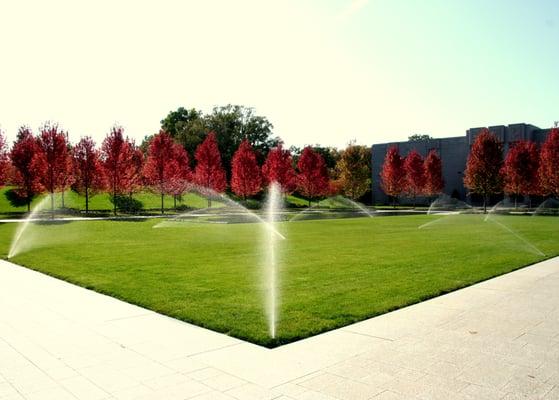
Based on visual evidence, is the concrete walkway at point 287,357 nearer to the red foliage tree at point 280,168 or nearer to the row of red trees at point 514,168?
the row of red trees at point 514,168

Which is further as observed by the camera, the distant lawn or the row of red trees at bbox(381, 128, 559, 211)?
the row of red trees at bbox(381, 128, 559, 211)

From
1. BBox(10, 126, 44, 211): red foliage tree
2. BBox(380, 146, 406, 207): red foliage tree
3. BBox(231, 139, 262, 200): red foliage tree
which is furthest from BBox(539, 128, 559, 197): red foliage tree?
BBox(10, 126, 44, 211): red foliage tree

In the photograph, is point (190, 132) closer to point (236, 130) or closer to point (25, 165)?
point (236, 130)

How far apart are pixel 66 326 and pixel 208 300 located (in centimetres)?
245

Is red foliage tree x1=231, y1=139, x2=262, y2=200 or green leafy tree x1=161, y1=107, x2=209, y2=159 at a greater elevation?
green leafy tree x1=161, y1=107, x2=209, y2=159

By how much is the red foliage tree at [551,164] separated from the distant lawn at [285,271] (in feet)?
92.8

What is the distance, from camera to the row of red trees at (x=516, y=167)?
4472cm

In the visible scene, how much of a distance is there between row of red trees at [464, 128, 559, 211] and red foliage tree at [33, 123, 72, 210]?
39860 millimetres

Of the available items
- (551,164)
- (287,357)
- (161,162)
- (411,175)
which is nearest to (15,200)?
→ (161,162)

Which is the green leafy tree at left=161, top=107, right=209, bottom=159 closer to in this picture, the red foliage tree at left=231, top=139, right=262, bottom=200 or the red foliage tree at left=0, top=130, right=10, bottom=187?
the red foliage tree at left=231, top=139, right=262, bottom=200

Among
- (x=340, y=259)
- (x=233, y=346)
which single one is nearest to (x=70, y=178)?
(x=340, y=259)

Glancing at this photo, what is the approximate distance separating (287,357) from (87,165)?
136 ft

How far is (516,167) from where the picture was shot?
4894cm

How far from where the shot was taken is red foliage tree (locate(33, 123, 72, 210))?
35.6m
